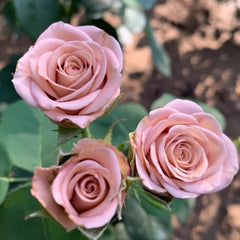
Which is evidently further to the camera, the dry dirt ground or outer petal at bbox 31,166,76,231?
the dry dirt ground

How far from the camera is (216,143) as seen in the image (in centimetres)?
52

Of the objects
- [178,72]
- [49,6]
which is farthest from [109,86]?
[178,72]

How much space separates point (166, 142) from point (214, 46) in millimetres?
1427

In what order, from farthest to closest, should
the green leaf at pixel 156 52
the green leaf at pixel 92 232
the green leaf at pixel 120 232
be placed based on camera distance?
the green leaf at pixel 156 52 → the green leaf at pixel 120 232 → the green leaf at pixel 92 232

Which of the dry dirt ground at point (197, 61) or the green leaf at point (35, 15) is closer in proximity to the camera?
Answer: the green leaf at point (35, 15)

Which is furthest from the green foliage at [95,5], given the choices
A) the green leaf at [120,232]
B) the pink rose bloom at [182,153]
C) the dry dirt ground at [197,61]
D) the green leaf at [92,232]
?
the green leaf at [92,232]

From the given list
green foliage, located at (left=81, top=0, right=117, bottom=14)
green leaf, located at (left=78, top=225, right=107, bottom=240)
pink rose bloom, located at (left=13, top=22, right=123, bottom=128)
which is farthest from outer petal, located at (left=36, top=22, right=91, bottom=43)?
green foliage, located at (left=81, top=0, right=117, bottom=14)

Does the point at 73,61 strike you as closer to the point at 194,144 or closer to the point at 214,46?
the point at 194,144

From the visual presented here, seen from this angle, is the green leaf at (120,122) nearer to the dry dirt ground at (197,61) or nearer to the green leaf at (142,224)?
the green leaf at (142,224)

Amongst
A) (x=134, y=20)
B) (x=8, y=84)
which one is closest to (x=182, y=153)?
(x=8, y=84)

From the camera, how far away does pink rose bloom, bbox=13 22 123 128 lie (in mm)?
493

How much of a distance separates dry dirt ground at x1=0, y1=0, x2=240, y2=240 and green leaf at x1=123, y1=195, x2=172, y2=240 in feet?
1.48

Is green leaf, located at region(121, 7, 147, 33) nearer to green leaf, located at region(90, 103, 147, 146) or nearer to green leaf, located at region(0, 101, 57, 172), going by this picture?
green leaf, located at region(90, 103, 147, 146)

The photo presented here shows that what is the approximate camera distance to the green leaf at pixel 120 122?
2.71ft
